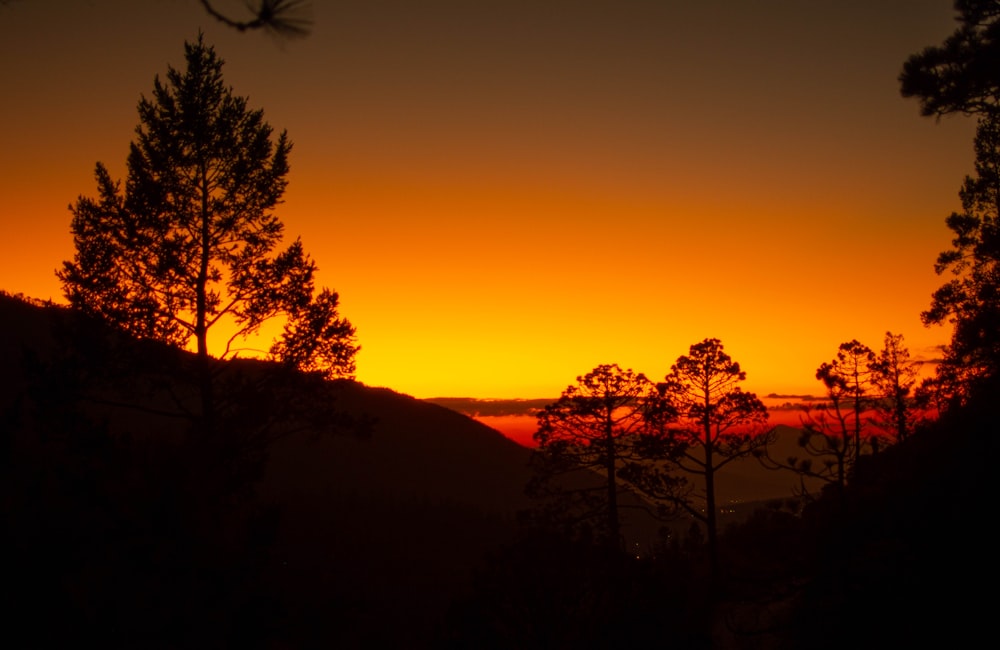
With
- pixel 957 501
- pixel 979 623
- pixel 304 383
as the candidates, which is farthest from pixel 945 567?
pixel 304 383

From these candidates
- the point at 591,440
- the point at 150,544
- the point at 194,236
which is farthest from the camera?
the point at 591,440

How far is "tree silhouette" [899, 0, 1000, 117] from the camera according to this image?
14523mm

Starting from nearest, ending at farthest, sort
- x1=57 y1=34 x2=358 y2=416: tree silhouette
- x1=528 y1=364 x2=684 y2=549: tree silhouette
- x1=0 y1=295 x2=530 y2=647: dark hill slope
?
x1=0 y1=295 x2=530 y2=647: dark hill slope < x1=57 y1=34 x2=358 y2=416: tree silhouette < x1=528 y1=364 x2=684 y2=549: tree silhouette

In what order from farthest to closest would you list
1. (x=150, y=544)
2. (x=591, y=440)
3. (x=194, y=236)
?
(x=591, y=440), (x=194, y=236), (x=150, y=544)

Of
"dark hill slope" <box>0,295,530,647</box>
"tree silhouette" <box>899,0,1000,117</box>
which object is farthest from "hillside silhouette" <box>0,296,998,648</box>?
"tree silhouette" <box>899,0,1000,117</box>

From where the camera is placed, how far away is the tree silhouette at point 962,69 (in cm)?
1452

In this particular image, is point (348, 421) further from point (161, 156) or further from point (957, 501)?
point (957, 501)

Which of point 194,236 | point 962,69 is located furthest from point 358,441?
point 962,69

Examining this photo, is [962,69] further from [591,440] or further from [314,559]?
[314,559]

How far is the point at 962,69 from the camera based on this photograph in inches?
589

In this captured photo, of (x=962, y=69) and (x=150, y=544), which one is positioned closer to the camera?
(x=150, y=544)

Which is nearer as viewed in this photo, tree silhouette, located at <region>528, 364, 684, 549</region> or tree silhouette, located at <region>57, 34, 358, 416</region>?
tree silhouette, located at <region>57, 34, 358, 416</region>

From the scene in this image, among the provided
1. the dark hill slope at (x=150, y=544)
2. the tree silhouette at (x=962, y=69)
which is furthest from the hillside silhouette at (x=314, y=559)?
the tree silhouette at (x=962, y=69)

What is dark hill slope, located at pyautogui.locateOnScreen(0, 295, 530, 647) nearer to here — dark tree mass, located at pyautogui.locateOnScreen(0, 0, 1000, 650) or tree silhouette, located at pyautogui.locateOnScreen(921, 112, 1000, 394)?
dark tree mass, located at pyautogui.locateOnScreen(0, 0, 1000, 650)
